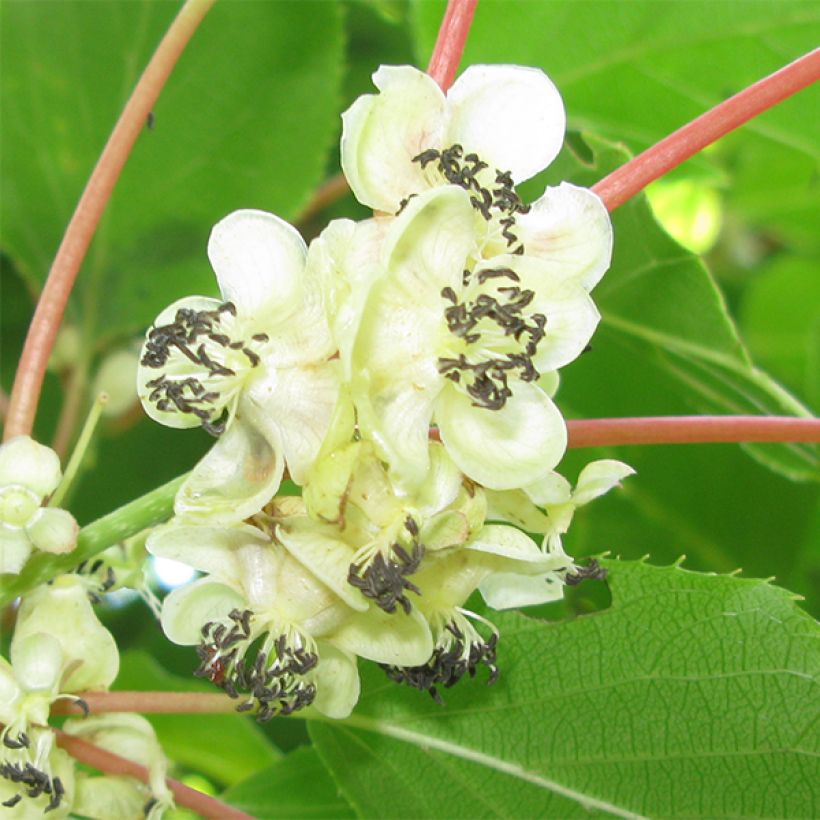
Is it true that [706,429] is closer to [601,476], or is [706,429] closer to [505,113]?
[601,476]

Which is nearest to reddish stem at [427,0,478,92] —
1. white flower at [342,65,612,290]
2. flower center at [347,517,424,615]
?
white flower at [342,65,612,290]

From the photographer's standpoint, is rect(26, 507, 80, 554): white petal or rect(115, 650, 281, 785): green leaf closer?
rect(26, 507, 80, 554): white petal

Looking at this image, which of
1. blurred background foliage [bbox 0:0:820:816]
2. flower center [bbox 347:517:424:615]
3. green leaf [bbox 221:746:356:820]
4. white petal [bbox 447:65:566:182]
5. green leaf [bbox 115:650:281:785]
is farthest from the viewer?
green leaf [bbox 115:650:281:785]

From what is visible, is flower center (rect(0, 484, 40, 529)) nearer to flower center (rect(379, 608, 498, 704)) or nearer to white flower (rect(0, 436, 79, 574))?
white flower (rect(0, 436, 79, 574))

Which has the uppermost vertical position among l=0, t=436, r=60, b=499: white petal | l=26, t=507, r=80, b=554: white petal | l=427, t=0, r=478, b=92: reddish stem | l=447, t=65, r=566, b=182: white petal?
l=427, t=0, r=478, b=92: reddish stem

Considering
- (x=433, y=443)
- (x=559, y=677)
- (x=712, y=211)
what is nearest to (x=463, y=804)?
(x=559, y=677)

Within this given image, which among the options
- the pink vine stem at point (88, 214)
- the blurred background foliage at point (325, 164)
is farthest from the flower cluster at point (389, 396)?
the blurred background foliage at point (325, 164)

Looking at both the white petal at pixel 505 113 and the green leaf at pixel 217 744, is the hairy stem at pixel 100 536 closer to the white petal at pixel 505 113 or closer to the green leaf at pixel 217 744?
the white petal at pixel 505 113
